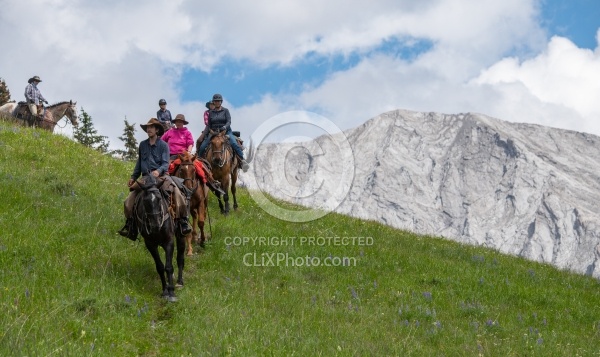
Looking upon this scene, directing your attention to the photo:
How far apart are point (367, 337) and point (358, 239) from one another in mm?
8268

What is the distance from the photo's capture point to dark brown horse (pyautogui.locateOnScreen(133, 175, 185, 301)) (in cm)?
1110

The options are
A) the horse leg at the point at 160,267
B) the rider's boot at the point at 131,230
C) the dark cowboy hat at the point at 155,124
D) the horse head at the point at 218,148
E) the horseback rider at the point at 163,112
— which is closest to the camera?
the horse leg at the point at 160,267

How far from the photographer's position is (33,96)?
2853 cm

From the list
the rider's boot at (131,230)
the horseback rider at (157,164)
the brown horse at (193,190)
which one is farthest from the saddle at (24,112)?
the rider's boot at (131,230)

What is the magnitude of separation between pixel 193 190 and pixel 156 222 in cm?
356

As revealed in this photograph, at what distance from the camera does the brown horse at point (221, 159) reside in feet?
58.7

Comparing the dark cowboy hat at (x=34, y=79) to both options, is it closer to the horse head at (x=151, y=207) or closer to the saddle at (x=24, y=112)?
the saddle at (x=24, y=112)

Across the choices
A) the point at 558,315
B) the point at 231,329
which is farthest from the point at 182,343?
the point at 558,315

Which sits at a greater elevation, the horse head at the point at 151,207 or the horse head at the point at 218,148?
the horse head at the point at 218,148

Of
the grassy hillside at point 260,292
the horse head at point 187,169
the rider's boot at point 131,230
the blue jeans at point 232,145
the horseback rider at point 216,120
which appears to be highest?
the horseback rider at point 216,120

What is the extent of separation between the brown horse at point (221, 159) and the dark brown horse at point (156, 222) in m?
6.30

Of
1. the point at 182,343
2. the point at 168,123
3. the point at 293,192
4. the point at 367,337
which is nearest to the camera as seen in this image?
the point at 182,343

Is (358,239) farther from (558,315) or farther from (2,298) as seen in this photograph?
(2,298)

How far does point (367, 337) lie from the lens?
10078mm
